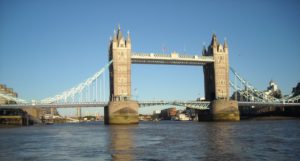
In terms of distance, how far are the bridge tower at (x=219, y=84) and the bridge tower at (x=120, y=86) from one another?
20.3 metres

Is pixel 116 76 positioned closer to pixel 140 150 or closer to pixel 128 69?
pixel 128 69

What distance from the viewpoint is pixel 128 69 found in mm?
85875

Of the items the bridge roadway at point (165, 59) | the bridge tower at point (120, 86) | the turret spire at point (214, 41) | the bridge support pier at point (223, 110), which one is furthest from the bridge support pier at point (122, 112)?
the turret spire at point (214, 41)

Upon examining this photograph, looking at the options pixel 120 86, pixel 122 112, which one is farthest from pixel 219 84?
pixel 122 112

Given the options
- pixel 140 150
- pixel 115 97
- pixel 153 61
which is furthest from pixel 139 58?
pixel 140 150

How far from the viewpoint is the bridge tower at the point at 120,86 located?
7944 centimetres

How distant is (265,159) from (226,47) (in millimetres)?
81431

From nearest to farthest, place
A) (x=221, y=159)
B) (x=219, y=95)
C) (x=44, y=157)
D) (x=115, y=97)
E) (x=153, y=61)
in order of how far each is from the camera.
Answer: (x=221, y=159), (x=44, y=157), (x=115, y=97), (x=153, y=61), (x=219, y=95)

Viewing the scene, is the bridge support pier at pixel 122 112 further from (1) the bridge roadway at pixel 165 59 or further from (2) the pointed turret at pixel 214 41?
(2) the pointed turret at pixel 214 41

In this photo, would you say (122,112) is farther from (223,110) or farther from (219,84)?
(219,84)

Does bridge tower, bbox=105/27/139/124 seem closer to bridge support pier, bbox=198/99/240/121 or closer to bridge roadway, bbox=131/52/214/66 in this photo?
bridge roadway, bbox=131/52/214/66

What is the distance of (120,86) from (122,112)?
7.17m

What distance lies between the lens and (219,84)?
97.1m

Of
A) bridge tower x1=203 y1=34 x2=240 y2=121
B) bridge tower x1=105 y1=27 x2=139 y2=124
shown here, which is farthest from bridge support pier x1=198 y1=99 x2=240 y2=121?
bridge tower x1=105 y1=27 x2=139 y2=124
